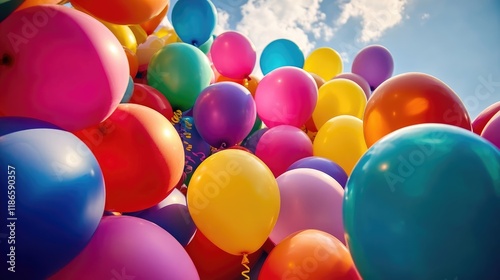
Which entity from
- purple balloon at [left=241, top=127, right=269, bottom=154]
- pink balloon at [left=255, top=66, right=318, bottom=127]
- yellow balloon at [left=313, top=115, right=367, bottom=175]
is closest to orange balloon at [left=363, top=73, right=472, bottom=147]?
yellow balloon at [left=313, top=115, right=367, bottom=175]

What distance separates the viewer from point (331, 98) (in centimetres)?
365

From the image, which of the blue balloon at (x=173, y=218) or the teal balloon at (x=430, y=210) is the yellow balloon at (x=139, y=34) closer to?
the blue balloon at (x=173, y=218)

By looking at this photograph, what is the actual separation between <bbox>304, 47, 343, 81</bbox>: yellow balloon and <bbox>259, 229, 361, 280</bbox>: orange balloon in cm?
403

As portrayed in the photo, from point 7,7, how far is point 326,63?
14.8 ft

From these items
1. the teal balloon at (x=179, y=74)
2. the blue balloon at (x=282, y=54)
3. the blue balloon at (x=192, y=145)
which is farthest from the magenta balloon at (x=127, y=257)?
the blue balloon at (x=282, y=54)

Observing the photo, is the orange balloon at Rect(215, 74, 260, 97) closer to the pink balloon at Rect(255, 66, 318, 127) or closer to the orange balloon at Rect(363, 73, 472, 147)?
the pink balloon at Rect(255, 66, 318, 127)

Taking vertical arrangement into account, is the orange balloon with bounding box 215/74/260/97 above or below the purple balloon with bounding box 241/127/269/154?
above

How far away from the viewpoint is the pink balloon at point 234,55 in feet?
13.0

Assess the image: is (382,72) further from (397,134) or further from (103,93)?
(103,93)

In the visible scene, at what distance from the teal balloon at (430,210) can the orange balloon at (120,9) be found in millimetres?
1507

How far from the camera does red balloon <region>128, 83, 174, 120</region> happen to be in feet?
9.51

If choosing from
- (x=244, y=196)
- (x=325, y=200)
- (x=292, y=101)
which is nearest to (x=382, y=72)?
(x=292, y=101)

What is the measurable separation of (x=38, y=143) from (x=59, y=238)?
350 mm

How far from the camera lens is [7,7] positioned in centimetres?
145
